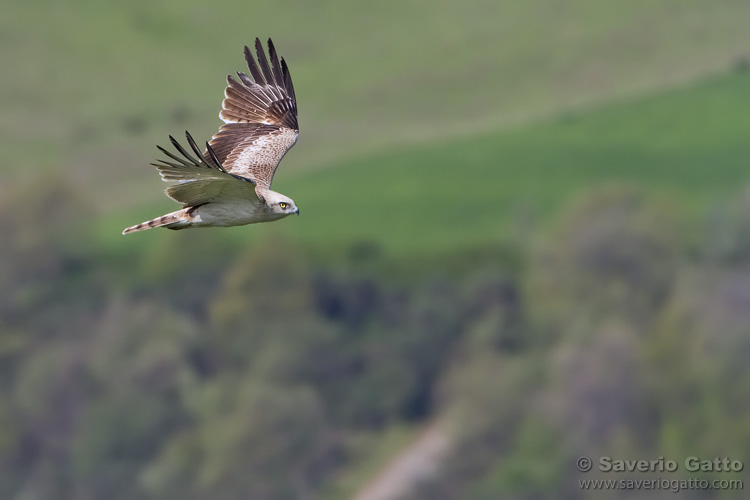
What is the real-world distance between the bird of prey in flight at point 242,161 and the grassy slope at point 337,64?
243ft

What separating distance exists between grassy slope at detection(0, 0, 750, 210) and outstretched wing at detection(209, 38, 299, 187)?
74.1m

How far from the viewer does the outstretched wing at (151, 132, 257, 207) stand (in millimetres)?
19094

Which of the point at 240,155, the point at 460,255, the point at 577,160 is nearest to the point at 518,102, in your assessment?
the point at 577,160

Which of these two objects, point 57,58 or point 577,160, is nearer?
point 577,160

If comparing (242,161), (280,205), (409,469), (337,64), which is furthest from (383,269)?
(280,205)

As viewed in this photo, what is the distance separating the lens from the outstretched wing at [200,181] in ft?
62.6

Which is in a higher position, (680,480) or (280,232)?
(280,232)

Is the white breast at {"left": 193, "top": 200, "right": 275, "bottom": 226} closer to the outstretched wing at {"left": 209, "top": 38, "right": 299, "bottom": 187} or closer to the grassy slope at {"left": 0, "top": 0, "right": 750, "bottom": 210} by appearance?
the outstretched wing at {"left": 209, "top": 38, "right": 299, "bottom": 187}

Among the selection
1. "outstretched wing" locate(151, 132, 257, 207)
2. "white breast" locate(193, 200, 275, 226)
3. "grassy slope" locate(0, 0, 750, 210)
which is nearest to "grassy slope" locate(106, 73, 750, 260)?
"grassy slope" locate(0, 0, 750, 210)

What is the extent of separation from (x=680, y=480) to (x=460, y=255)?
2401cm

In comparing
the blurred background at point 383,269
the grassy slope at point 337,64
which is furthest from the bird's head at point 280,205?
the grassy slope at point 337,64

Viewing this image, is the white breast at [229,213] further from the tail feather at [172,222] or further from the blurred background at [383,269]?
the blurred background at [383,269]

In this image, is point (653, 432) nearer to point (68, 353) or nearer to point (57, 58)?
point (68, 353)

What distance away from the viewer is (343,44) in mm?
117250
